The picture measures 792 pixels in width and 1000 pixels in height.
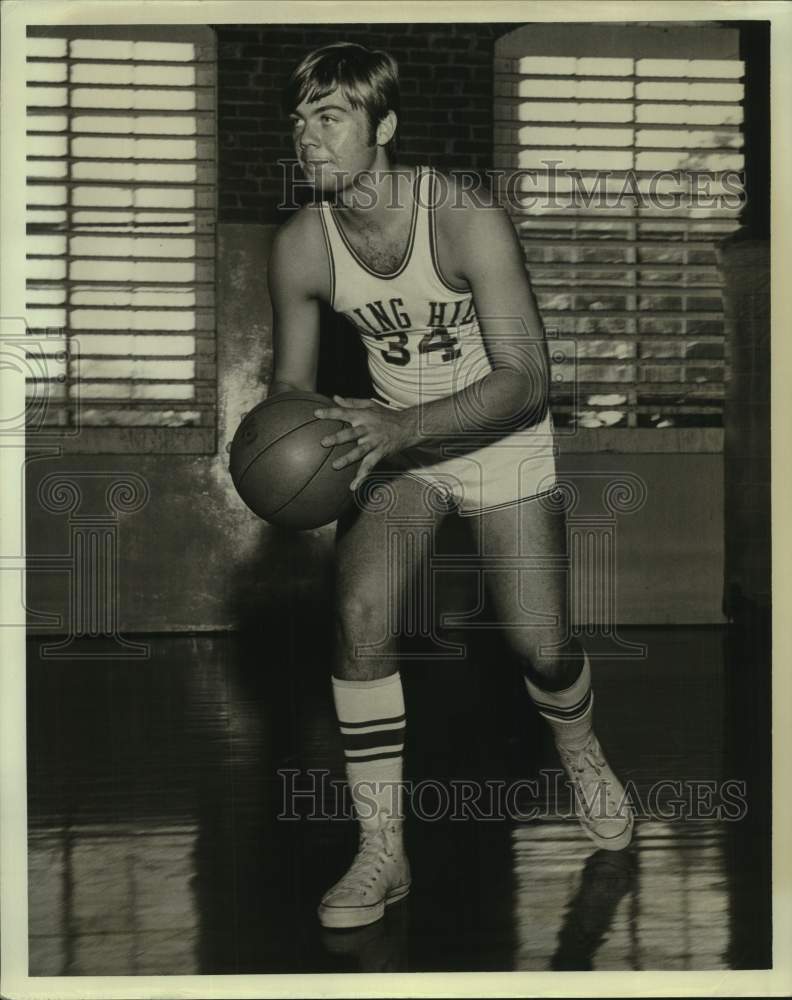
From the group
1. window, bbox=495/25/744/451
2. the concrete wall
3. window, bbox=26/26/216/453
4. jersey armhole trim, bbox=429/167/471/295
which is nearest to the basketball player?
jersey armhole trim, bbox=429/167/471/295

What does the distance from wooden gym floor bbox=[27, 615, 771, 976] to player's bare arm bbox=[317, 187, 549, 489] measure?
59 cm

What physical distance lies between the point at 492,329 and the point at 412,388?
0.25 m

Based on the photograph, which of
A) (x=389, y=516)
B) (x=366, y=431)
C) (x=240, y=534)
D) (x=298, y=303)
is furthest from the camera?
(x=240, y=534)

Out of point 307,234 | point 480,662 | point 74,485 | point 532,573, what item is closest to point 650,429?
point 532,573

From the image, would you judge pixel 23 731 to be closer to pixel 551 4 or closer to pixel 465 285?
pixel 465 285

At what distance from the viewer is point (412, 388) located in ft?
9.88

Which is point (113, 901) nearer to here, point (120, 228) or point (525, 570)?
point (525, 570)

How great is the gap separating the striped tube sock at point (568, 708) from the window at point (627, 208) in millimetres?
660

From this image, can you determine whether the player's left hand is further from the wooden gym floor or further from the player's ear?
the player's ear

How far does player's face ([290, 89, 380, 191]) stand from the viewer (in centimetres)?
299

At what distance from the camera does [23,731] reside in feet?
10.00

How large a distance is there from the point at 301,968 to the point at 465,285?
66.7 inches

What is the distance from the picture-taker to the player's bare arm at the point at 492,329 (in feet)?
9.64

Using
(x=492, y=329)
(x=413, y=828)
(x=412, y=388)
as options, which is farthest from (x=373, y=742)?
(x=492, y=329)
